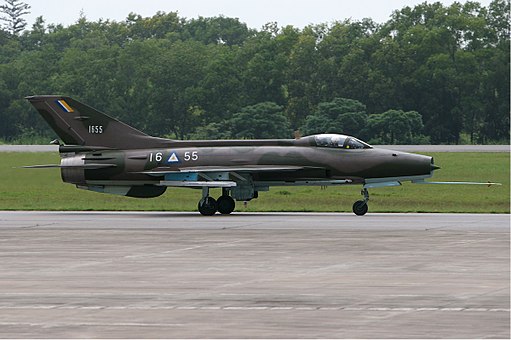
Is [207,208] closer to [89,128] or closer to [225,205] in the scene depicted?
[225,205]

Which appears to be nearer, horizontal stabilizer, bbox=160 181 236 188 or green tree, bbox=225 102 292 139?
horizontal stabilizer, bbox=160 181 236 188

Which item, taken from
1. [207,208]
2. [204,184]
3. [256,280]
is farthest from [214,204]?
[256,280]

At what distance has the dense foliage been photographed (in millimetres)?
101250

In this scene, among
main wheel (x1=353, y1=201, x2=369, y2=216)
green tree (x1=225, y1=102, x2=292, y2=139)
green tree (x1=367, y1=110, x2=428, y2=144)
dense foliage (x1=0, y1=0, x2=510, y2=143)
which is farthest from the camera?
dense foliage (x1=0, y1=0, x2=510, y2=143)

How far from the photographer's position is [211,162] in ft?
115

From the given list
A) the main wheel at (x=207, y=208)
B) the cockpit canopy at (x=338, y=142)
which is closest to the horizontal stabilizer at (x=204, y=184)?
the main wheel at (x=207, y=208)

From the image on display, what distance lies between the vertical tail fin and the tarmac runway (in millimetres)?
6414

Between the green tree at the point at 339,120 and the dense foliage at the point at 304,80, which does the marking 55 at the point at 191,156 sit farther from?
the dense foliage at the point at 304,80

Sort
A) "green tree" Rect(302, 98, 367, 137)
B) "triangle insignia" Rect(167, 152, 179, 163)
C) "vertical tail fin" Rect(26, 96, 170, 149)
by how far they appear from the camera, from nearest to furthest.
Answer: "triangle insignia" Rect(167, 152, 179, 163) → "vertical tail fin" Rect(26, 96, 170, 149) → "green tree" Rect(302, 98, 367, 137)

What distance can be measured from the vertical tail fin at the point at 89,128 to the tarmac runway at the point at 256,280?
6414 millimetres

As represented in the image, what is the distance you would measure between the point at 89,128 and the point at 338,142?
7.41 m

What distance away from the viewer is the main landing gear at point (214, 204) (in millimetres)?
34188

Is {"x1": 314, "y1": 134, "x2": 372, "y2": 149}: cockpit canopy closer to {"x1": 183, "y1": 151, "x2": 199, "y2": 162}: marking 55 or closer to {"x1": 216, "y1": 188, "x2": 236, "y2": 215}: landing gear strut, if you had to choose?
{"x1": 216, "y1": 188, "x2": 236, "y2": 215}: landing gear strut

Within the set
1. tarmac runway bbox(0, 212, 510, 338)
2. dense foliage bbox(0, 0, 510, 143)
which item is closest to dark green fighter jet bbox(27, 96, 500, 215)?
tarmac runway bbox(0, 212, 510, 338)
